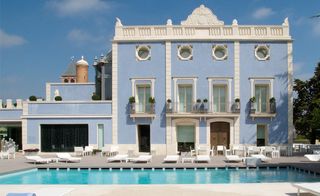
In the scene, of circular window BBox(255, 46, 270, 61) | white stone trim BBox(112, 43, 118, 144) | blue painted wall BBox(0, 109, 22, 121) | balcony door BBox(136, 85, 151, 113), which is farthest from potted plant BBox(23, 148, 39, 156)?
circular window BBox(255, 46, 270, 61)

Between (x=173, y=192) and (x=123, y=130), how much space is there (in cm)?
1657

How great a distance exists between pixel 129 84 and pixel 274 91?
9.43 m

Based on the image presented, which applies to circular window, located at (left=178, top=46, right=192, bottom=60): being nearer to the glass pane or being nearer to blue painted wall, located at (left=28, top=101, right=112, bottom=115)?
the glass pane

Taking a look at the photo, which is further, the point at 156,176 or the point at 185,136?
the point at 185,136

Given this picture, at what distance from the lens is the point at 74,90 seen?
32.9 m

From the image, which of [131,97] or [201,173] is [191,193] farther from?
[131,97]

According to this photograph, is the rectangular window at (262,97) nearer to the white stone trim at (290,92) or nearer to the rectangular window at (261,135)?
the rectangular window at (261,135)

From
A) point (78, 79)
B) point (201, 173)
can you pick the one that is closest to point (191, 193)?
point (201, 173)

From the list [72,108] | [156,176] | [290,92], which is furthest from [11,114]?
[290,92]

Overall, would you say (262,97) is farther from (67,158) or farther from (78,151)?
(67,158)

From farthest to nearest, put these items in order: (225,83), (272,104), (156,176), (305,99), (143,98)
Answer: (305,99) → (143,98) → (225,83) → (272,104) → (156,176)

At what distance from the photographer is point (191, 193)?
12.4 metres

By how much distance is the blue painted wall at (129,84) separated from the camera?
2873 centimetres

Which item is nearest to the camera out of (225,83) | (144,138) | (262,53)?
(225,83)
